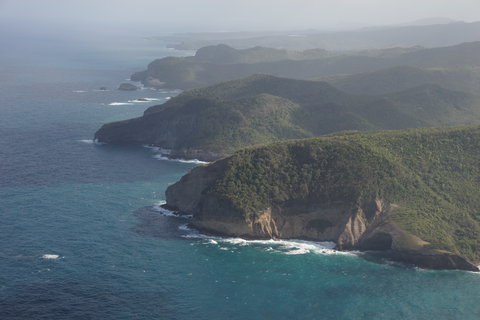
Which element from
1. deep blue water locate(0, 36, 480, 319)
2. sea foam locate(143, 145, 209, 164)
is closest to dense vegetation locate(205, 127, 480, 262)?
deep blue water locate(0, 36, 480, 319)

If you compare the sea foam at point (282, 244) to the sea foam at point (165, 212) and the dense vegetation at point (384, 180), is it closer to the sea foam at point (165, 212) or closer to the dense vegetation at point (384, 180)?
the dense vegetation at point (384, 180)

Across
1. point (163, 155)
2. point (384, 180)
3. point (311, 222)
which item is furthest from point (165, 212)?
point (163, 155)

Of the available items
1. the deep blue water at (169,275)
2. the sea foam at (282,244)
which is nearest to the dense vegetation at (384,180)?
the sea foam at (282,244)

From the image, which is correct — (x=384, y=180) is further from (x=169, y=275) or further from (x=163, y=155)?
(x=163, y=155)

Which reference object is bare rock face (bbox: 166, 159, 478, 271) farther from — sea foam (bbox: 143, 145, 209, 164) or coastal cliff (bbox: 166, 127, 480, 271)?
sea foam (bbox: 143, 145, 209, 164)

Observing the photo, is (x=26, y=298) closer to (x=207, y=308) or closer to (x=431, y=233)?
(x=207, y=308)
